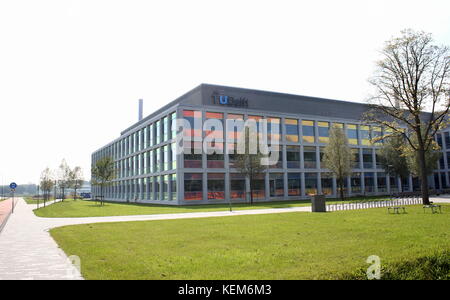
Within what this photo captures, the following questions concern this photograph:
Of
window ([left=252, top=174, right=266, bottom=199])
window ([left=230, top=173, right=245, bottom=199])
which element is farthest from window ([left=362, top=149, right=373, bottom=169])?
window ([left=230, top=173, right=245, bottom=199])

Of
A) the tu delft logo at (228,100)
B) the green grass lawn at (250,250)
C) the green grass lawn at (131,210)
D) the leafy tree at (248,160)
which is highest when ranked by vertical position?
the tu delft logo at (228,100)

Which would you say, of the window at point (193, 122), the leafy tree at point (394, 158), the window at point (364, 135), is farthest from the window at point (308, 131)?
the window at point (193, 122)

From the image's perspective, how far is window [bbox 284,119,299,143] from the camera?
53219mm

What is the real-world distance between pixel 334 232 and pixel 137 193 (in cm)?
5130

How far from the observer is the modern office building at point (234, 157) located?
45.0 meters

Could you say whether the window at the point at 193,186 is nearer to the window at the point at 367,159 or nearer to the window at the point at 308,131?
the window at the point at 308,131

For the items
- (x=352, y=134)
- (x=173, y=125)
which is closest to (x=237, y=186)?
(x=173, y=125)

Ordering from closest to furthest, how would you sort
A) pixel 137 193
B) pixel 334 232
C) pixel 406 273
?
pixel 406 273, pixel 334 232, pixel 137 193

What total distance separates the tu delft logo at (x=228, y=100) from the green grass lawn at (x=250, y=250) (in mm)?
33879

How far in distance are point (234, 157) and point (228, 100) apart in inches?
330

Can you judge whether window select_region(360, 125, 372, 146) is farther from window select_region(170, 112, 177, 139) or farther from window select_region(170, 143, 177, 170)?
window select_region(170, 143, 177, 170)
